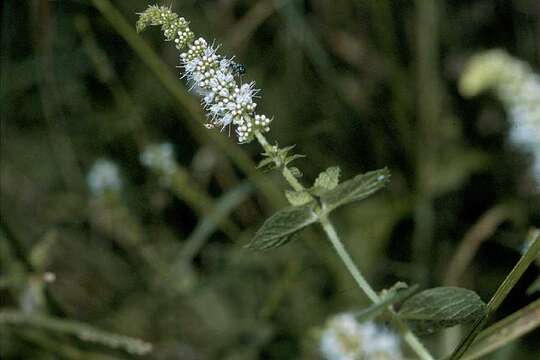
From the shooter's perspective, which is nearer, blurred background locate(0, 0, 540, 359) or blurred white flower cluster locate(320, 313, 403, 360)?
blurred white flower cluster locate(320, 313, 403, 360)

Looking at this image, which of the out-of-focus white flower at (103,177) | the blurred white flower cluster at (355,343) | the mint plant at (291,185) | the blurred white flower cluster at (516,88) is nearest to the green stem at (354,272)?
the mint plant at (291,185)

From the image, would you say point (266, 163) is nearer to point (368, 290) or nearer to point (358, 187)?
point (358, 187)

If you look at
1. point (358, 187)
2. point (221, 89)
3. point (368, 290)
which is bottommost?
point (368, 290)

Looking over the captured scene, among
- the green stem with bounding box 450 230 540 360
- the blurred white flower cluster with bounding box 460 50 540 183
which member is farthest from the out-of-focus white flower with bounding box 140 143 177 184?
the green stem with bounding box 450 230 540 360

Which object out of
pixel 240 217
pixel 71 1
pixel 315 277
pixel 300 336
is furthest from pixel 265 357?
pixel 71 1

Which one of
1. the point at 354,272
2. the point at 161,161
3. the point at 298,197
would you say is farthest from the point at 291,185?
the point at 161,161

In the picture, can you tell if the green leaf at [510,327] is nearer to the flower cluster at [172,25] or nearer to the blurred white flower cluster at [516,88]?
the blurred white flower cluster at [516,88]

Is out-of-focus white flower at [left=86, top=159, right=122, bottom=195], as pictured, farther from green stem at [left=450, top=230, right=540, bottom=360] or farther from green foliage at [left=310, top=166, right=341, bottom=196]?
green stem at [left=450, top=230, right=540, bottom=360]
